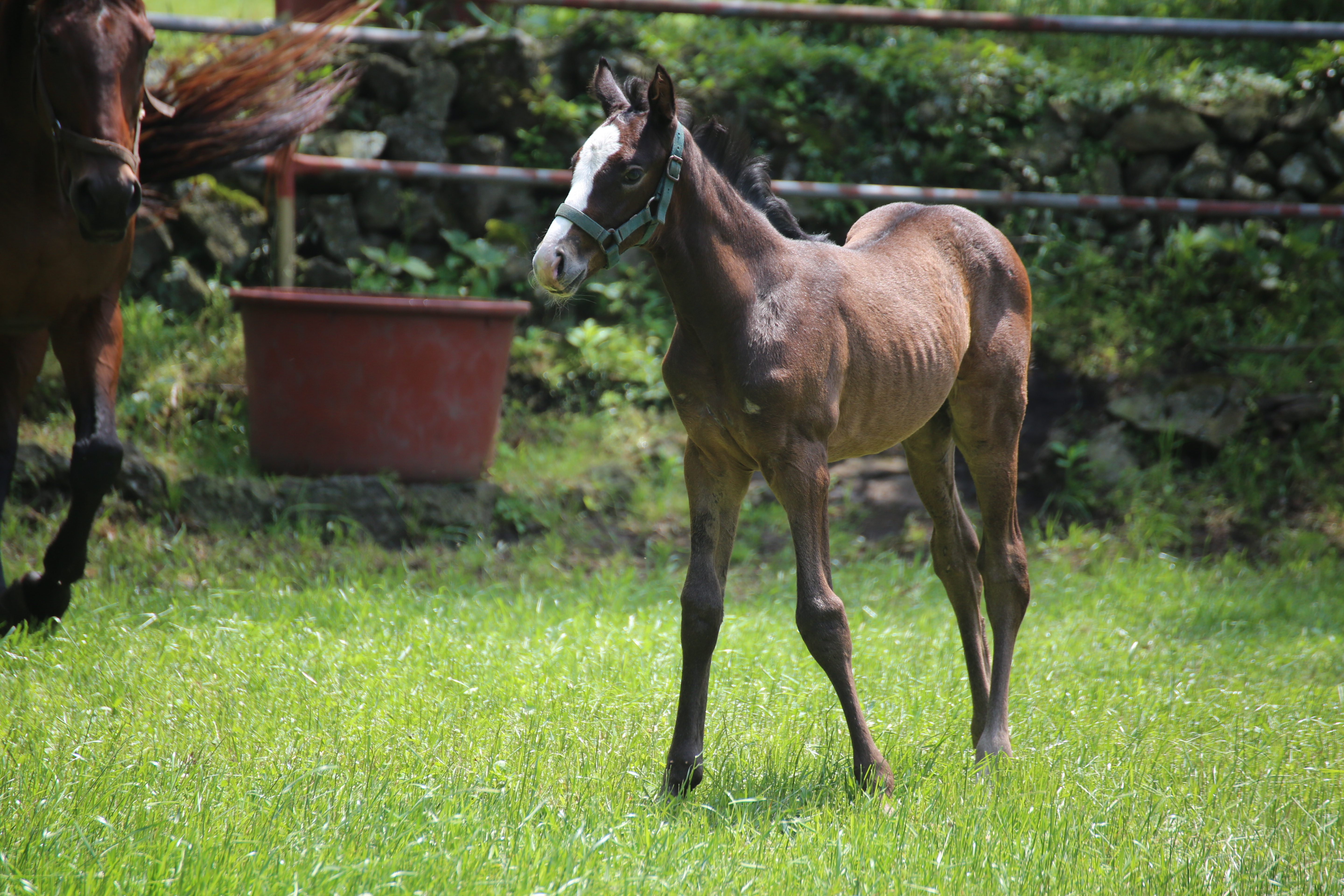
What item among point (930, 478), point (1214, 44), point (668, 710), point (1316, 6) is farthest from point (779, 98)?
point (668, 710)

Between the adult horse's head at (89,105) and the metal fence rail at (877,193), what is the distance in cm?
229

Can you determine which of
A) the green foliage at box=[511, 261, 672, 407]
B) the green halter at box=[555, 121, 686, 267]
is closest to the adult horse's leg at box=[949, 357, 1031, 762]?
the green halter at box=[555, 121, 686, 267]

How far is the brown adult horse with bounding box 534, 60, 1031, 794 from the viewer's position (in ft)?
8.93

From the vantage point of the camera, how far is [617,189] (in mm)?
2680

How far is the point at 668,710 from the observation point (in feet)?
11.8

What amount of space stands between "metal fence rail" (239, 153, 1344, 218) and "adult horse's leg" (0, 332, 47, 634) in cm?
197

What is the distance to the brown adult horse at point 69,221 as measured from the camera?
11.9 ft

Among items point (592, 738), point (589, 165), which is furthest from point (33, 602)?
point (589, 165)

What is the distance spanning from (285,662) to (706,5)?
4683 millimetres

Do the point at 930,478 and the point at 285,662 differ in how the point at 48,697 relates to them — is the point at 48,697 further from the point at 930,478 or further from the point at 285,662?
the point at 930,478

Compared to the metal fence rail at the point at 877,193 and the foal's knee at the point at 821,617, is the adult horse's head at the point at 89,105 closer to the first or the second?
the metal fence rail at the point at 877,193

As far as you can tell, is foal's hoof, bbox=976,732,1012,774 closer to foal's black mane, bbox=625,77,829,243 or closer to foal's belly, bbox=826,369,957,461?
foal's belly, bbox=826,369,957,461

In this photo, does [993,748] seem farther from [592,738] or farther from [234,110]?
[234,110]

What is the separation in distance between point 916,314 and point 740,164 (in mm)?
705
